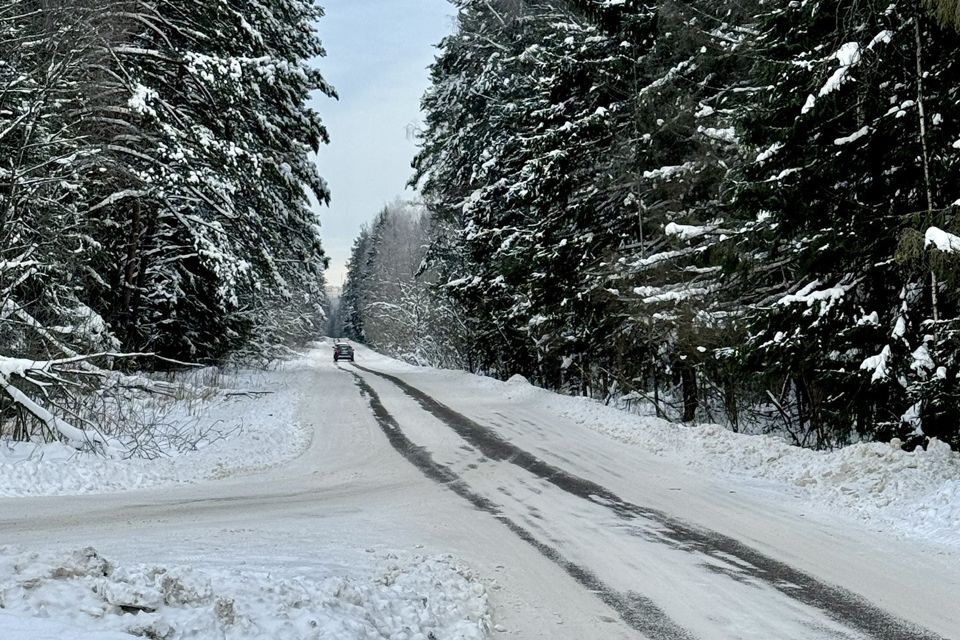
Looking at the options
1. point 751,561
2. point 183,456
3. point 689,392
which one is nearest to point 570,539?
point 751,561

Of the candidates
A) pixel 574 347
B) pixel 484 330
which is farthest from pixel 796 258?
pixel 484 330

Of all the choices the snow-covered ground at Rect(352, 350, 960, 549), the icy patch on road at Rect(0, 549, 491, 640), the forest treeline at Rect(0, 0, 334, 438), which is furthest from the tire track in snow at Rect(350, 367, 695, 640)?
the forest treeline at Rect(0, 0, 334, 438)

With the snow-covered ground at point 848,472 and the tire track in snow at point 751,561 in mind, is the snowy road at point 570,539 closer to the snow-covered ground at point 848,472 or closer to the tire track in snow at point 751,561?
the tire track in snow at point 751,561

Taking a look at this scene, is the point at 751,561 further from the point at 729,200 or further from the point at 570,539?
the point at 729,200

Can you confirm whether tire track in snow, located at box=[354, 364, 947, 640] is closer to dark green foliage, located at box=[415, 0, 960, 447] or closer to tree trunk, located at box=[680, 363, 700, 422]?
dark green foliage, located at box=[415, 0, 960, 447]

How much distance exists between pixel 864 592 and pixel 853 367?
4.70m

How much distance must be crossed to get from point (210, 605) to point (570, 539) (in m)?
3.82

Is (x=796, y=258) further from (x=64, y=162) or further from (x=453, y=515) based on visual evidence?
(x=64, y=162)

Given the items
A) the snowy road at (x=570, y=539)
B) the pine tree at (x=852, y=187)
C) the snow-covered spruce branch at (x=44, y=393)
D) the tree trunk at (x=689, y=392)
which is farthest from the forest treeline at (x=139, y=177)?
the tree trunk at (x=689, y=392)

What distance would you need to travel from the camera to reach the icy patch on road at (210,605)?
10.7 ft

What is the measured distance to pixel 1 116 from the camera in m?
11.7

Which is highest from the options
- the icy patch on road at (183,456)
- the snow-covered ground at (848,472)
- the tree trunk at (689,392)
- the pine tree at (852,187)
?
the pine tree at (852,187)

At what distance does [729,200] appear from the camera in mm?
10961

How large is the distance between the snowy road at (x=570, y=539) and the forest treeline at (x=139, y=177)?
3.93 m
